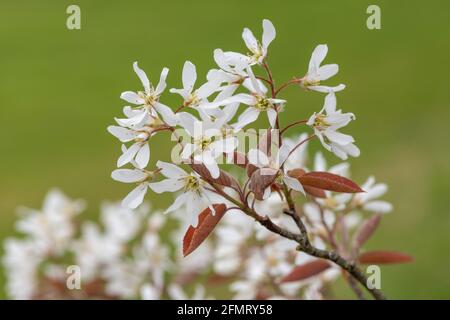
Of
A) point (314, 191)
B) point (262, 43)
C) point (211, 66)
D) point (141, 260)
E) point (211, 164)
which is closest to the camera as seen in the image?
point (211, 164)

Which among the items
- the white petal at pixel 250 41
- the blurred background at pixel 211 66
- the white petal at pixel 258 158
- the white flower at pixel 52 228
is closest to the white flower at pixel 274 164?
the white petal at pixel 258 158

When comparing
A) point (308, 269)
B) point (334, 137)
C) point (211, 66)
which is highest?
point (211, 66)

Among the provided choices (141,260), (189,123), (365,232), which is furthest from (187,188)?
(141,260)

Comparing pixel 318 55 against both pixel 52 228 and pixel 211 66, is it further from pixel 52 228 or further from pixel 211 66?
pixel 211 66

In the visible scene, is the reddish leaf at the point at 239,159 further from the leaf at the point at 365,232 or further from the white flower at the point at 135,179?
Result: the leaf at the point at 365,232


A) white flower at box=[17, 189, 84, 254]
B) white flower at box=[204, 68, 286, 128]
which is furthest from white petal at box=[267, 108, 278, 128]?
white flower at box=[17, 189, 84, 254]

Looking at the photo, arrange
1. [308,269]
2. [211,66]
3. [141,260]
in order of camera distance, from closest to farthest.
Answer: [308,269]
[141,260]
[211,66]
